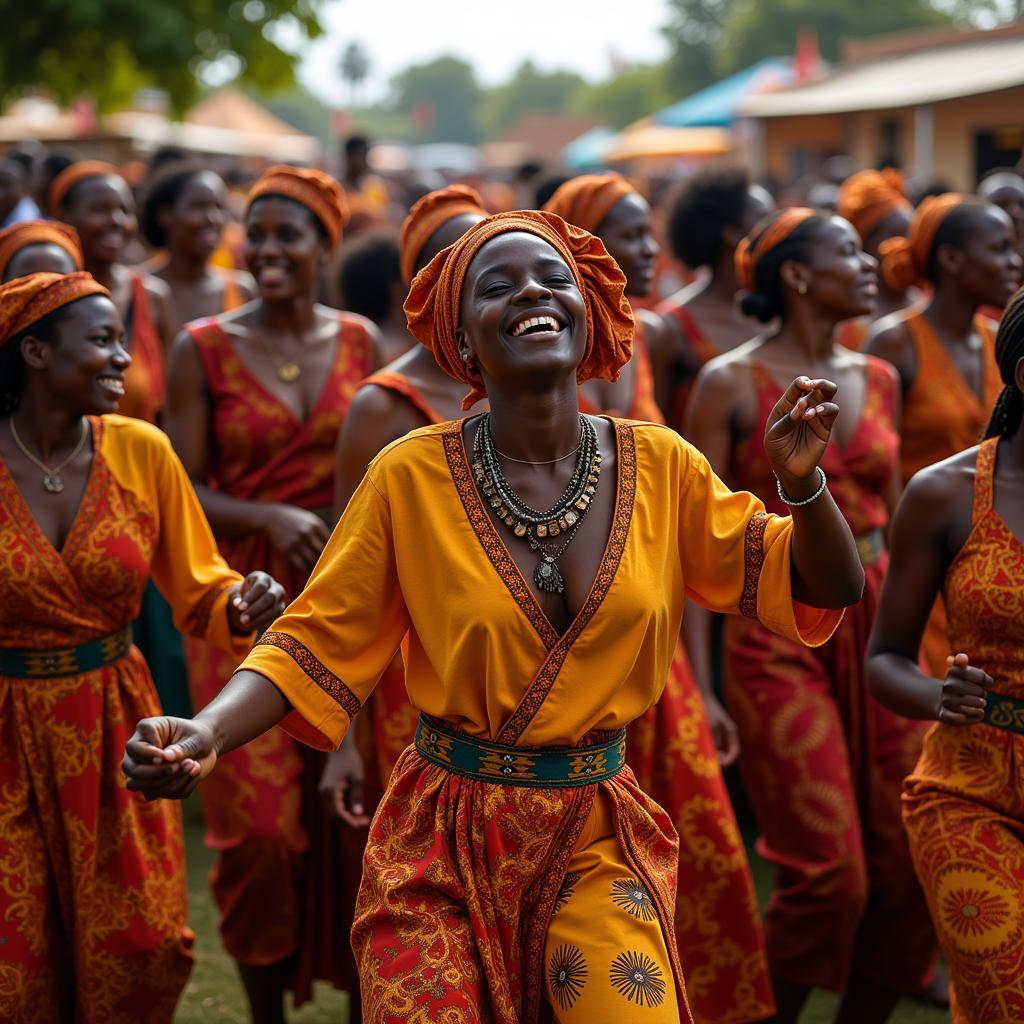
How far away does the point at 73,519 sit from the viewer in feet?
14.0

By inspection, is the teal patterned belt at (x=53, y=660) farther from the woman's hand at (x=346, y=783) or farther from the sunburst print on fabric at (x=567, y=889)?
the sunburst print on fabric at (x=567, y=889)

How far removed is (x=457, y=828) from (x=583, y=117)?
4139 inches

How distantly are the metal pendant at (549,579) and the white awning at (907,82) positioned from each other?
1881 centimetres

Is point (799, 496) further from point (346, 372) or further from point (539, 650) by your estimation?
point (346, 372)

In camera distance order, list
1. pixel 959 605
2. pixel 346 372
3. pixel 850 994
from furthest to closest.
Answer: pixel 346 372 → pixel 850 994 → pixel 959 605

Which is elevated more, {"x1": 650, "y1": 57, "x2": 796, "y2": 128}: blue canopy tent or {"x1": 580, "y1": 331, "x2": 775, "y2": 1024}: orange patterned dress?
{"x1": 650, "y1": 57, "x2": 796, "y2": 128}: blue canopy tent

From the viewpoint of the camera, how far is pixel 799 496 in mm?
3182

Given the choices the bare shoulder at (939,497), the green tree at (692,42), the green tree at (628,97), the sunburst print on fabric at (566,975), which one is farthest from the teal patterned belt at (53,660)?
the green tree at (628,97)

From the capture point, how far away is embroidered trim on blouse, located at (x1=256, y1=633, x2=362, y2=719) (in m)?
3.33

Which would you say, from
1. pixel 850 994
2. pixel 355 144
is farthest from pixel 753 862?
pixel 355 144

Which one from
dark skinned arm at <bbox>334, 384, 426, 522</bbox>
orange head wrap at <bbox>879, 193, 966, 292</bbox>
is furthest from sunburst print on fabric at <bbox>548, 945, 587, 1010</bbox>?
orange head wrap at <bbox>879, 193, 966, 292</bbox>

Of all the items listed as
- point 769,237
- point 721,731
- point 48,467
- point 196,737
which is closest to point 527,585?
point 196,737

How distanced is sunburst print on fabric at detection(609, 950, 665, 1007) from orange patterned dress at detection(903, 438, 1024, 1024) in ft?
2.92

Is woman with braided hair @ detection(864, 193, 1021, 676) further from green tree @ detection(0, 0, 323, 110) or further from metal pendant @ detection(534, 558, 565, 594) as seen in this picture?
green tree @ detection(0, 0, 323, 110)
